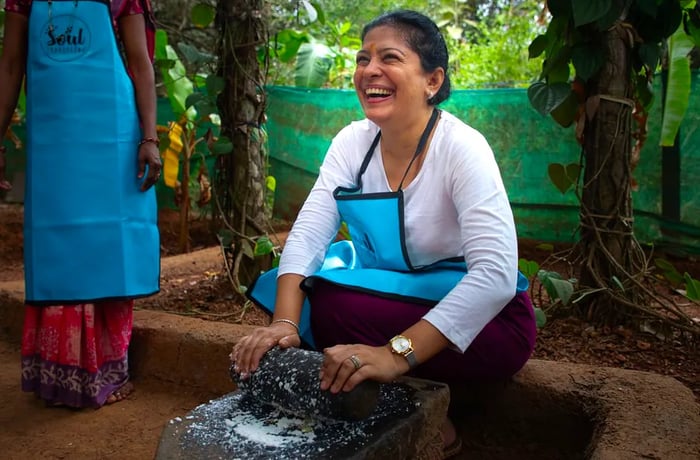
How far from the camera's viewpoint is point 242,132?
10.9 ft

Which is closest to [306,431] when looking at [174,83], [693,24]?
[693,24]

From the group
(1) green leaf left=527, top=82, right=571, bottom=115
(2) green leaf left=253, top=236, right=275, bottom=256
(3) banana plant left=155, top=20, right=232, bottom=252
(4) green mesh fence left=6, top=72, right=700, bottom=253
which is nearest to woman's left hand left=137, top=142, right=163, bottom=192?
(2) green leaf left=253, top=236, right=275, bottom=256

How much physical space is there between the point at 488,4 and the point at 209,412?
9.80 meters

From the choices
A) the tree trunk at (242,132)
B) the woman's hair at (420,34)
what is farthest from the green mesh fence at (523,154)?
the woman's hair at (420,34)

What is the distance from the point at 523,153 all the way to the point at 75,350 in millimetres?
3011

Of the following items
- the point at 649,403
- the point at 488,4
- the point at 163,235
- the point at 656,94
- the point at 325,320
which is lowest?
the point at 163,235

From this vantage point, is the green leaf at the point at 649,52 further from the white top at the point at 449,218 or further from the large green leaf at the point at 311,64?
the large green leaf at the point at 311,64

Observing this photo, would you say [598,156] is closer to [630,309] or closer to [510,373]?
[630,309]

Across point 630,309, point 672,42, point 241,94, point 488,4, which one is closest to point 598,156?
point 630,309

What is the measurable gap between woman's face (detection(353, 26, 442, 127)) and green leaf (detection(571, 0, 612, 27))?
2.58 ft

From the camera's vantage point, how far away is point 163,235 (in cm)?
605

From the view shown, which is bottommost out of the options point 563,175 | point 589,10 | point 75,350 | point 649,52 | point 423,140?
point 75,350

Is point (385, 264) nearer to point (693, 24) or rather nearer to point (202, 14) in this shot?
point (693, 24)

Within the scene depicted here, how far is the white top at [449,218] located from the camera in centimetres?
170
